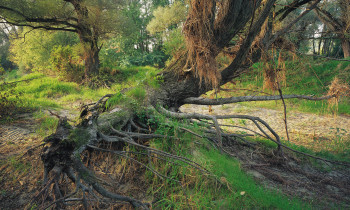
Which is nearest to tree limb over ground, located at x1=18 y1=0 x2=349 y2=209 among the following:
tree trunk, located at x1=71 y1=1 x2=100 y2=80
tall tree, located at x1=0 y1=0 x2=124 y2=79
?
tall tree, located at x1=0 y1=0 x2=124 y2=79

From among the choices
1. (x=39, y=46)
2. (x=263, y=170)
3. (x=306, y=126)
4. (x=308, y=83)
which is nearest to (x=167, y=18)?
(x=39, y=46)

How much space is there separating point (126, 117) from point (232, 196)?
1768 millimetres

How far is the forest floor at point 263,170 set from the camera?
212cm

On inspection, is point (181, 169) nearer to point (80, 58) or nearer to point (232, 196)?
point (232, 196)

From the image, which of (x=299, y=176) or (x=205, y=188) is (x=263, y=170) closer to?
(x=299, y=176)

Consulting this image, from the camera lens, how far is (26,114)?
4594mm

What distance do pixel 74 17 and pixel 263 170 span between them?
1081 centimetres

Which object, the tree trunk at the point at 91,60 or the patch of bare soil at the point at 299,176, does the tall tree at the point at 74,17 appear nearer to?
the tree trunk at the point at 91,60

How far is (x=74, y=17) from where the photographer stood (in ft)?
31.4

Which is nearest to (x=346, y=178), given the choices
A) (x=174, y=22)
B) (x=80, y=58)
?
(x=80, y=58)

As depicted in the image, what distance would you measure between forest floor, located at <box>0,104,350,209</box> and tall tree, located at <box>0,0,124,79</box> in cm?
556

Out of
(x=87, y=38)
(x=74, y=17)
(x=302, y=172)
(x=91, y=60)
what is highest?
(x=74, y=17)

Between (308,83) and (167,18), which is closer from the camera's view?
(308,83)

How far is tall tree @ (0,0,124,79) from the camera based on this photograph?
745cm
